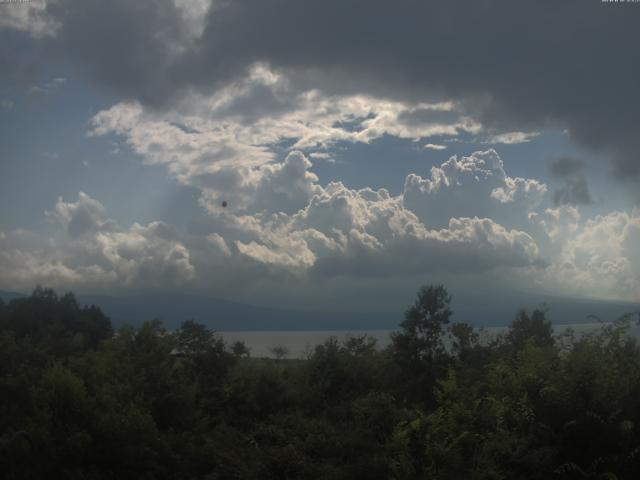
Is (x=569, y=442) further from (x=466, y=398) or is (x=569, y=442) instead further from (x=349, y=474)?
(x=349, y=474)

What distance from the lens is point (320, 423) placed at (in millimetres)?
16891

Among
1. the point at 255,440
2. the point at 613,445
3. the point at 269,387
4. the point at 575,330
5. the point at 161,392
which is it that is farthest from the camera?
the point at 269,387

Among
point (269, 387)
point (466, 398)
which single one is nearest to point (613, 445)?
point (466, 398)

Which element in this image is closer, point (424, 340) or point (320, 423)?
point (320, 423)

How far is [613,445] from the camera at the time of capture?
13.0 meters

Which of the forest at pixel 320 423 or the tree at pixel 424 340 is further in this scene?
the tree at pixel 424 340

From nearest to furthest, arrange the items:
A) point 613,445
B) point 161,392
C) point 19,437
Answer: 1. point 613,445
2. point 19,437
3. point 161,392

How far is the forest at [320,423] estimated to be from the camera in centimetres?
1331

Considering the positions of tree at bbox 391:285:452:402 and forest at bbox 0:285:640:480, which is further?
tree at bbox 391:285:452:402

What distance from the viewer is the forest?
13312mm

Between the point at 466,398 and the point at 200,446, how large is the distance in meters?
7.58

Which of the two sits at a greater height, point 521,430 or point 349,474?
point 521,430

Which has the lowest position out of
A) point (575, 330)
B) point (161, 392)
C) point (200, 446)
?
point (200, 446)

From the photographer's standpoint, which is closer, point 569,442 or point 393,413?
point 569,442
